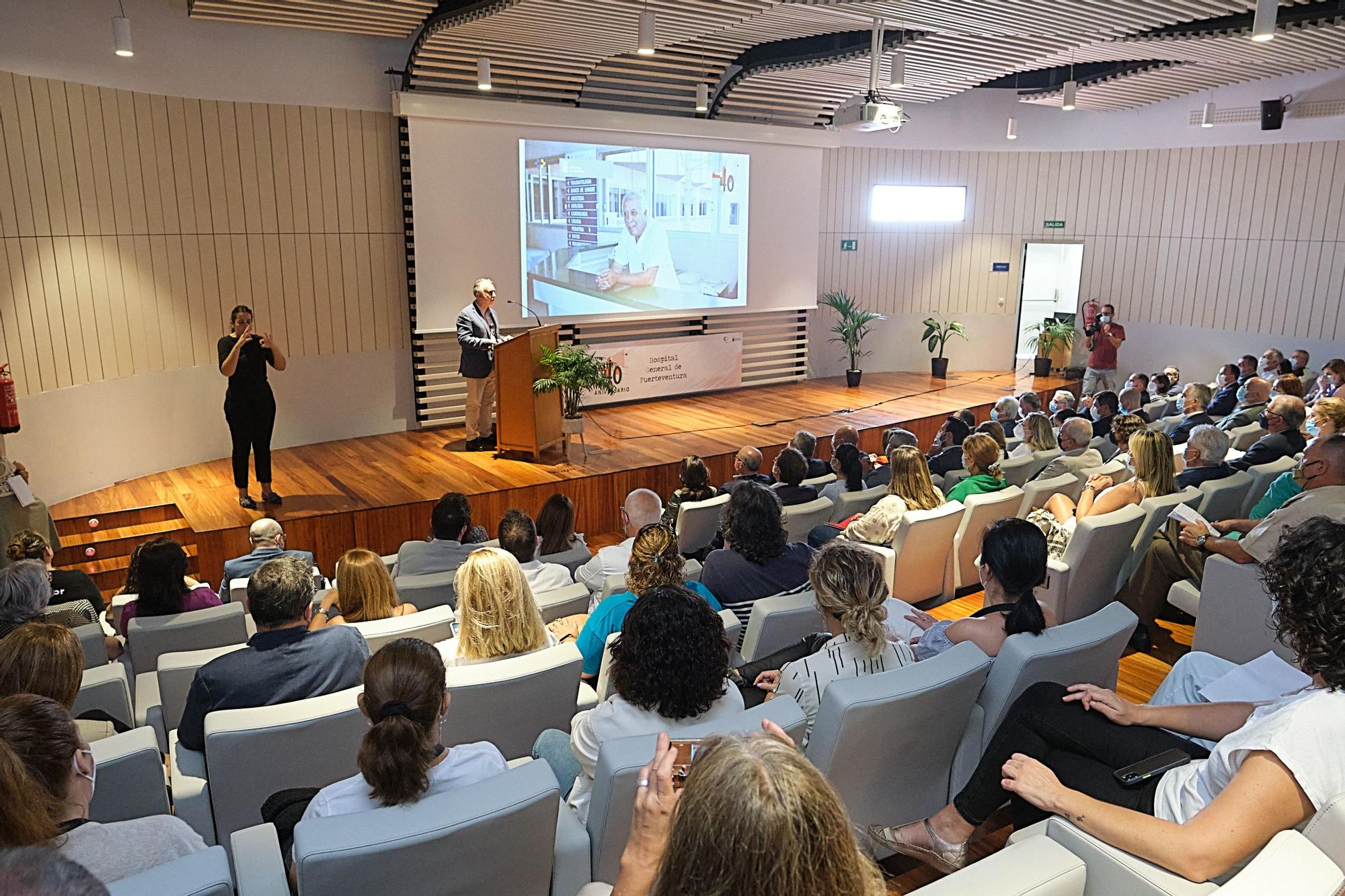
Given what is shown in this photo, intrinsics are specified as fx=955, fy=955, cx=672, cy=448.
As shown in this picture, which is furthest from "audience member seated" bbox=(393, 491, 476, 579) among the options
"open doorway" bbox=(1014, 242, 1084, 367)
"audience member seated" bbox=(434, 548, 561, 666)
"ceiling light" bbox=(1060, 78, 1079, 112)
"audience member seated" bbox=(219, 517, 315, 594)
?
"open doorway" bbox=(1014, 242, 1084, 367)

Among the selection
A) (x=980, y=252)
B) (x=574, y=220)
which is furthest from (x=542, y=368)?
(x=980, y=252)

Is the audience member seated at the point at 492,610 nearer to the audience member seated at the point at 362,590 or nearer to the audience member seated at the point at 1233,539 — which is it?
the audience member seated at the point at 362,590

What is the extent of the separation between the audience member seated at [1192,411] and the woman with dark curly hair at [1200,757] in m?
5.38

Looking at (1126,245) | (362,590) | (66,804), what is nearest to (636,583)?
(362,590)

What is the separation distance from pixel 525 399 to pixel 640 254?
317cm

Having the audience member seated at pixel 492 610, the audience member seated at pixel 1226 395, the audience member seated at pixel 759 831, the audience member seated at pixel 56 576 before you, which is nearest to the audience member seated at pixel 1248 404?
the audience member seated at pixel 1226 395

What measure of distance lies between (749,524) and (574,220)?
21.8ft

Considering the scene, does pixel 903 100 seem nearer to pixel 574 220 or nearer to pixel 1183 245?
pixel 1183 245

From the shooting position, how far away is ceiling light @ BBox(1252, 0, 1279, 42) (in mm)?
6094

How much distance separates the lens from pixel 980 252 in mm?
13414

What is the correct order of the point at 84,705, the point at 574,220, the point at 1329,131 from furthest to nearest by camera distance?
the point at 1329,131 → the point at 574,220 → the point at 84,705

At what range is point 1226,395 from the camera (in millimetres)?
8289

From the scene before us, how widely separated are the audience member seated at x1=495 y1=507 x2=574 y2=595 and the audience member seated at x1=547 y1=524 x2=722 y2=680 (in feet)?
2.36

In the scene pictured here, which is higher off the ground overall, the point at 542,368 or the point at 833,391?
the point at 542,368
